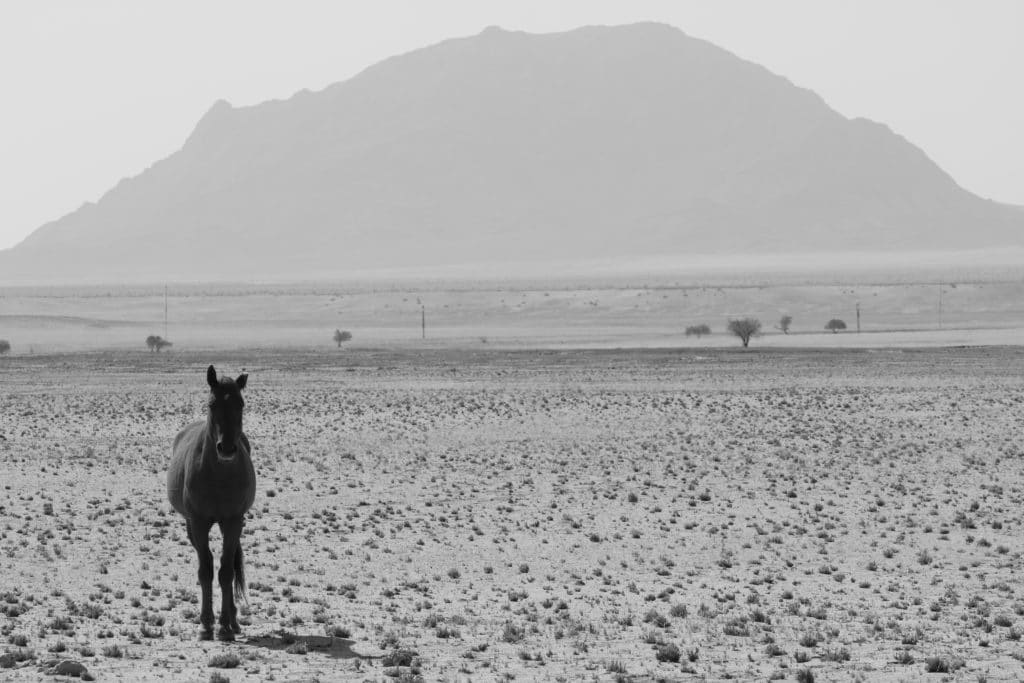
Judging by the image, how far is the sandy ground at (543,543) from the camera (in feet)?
52.0

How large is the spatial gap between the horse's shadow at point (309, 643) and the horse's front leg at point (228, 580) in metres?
0.22

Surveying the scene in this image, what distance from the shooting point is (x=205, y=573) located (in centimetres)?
1678

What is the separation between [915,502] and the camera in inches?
1099

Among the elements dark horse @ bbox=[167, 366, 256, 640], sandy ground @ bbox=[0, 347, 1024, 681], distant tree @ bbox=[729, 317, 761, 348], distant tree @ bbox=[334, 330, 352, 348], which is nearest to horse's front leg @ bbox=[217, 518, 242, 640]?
dark horse @ bbox=[167, 366, 256, 640]

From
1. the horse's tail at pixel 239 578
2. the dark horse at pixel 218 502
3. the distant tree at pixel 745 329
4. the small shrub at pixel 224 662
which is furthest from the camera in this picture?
the distant tree at pixel 745 329

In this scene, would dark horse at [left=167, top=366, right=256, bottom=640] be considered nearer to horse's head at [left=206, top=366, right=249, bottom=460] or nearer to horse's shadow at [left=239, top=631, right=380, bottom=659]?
horse's head at [left=206, top=366, right=249, bottom=460]

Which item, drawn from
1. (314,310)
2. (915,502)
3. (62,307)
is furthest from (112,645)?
(62,307)

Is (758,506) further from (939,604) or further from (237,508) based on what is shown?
(237,508)

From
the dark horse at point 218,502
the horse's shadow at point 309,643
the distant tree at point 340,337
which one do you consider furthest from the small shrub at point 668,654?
the distant tree at point 340,337

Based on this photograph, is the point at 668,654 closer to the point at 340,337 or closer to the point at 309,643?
the point at 309,643

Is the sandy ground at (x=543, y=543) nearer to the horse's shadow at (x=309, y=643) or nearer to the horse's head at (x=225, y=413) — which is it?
the horse's shadow at (x=309, y=643)

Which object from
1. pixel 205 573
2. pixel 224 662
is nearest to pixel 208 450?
pixel 205 573

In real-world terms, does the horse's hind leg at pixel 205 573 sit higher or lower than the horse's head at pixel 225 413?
lower

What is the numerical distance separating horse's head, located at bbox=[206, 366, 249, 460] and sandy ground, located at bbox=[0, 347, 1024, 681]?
205cm
